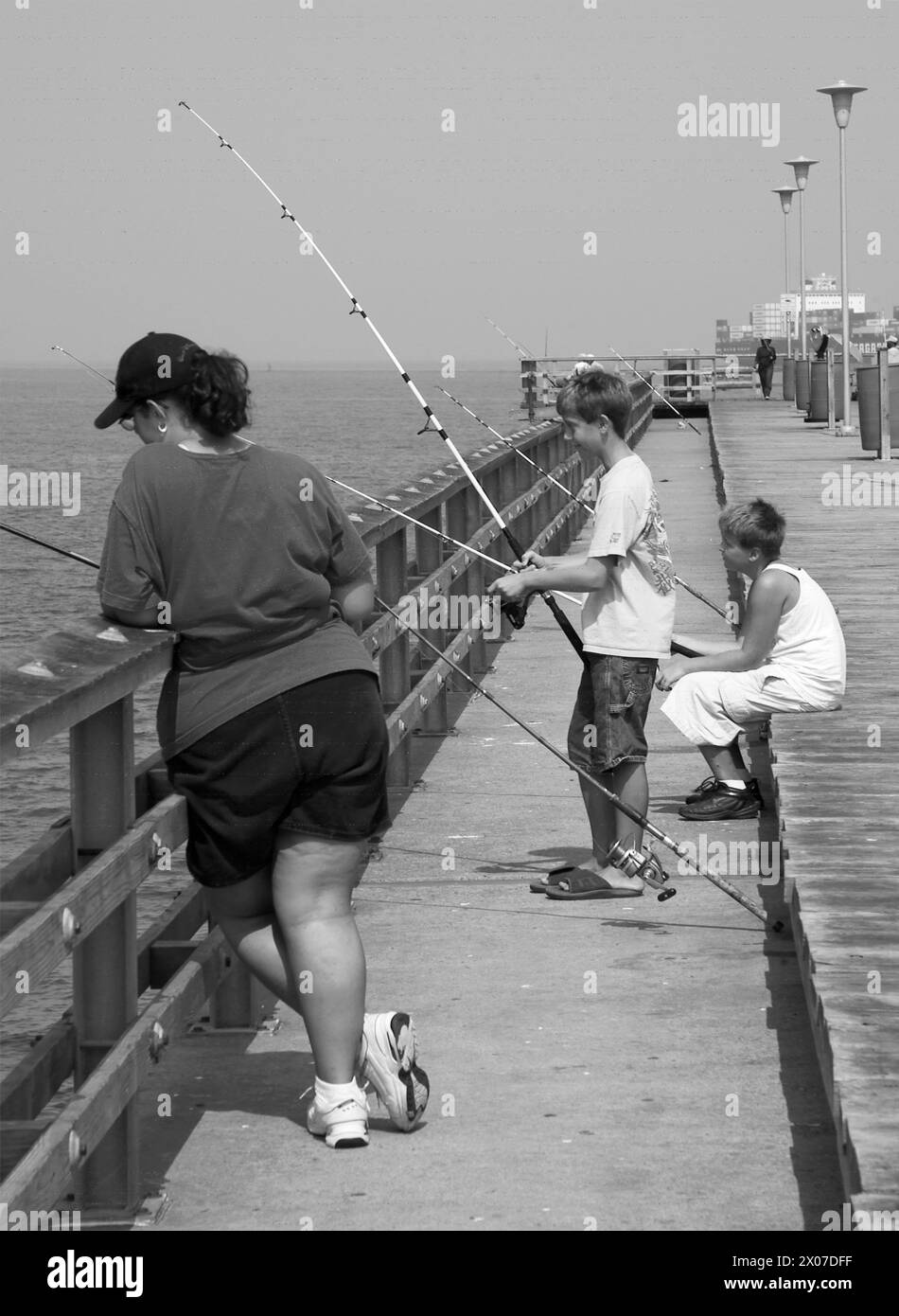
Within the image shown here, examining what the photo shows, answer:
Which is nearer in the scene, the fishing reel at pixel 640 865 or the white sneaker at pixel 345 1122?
the white sneaker at pixel 345 1122

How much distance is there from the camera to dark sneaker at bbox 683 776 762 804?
720 centimetres

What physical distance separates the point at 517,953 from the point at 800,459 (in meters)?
17.0

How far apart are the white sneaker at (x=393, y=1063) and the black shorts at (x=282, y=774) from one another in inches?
16.2

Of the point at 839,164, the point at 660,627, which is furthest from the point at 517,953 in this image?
the point at 839,164

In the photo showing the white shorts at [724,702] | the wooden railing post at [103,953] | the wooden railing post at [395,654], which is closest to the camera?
the wooden railing post at [103,953]

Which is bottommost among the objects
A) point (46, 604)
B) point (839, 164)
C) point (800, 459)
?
point (46, 604)

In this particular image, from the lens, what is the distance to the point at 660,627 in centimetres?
599

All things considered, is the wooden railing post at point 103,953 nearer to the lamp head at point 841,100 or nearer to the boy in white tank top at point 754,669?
the boy in white tank top at point 754,669

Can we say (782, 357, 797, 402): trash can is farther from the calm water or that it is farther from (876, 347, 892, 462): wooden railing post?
(876, 347, 892, 462): wooden railing post

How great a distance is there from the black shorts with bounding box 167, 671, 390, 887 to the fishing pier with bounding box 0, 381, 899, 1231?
0.11 meters

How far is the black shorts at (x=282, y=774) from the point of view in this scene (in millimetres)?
4020

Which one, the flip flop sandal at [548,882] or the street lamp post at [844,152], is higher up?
the street lamp post at [844,152]

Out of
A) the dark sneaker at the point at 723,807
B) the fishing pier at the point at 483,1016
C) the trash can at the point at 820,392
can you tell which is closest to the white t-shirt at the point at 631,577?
the fishing pier at the point at 483,1016

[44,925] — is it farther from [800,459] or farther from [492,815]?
[800,459]
